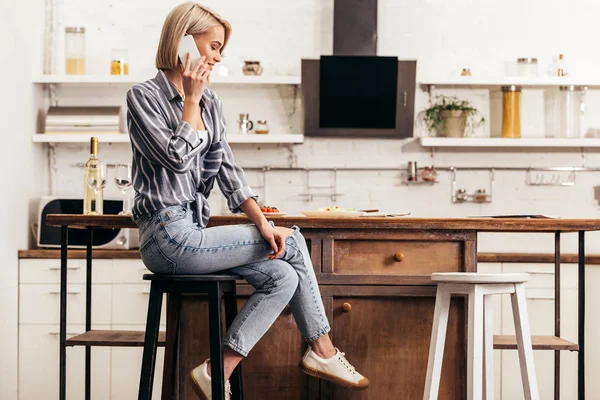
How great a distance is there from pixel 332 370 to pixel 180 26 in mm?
1230

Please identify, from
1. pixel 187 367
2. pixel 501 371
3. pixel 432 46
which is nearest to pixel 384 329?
pixel 187 367

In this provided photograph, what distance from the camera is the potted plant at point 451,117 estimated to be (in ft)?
16.3

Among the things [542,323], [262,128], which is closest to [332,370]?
[542,323]

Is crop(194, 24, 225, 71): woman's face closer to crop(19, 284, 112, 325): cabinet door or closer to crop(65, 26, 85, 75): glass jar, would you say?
crop(19, 284, 112, 325): cabinet door

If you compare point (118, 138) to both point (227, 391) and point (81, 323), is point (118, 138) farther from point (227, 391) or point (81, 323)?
point (227, 391)

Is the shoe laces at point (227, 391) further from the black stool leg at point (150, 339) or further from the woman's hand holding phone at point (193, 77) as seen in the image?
the woman's hand holding phone at point (193, 77)

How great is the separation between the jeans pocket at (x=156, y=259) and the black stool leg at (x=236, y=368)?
0.25 m

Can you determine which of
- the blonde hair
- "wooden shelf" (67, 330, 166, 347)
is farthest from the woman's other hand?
"wooden shelf" (67, 330, 166, 347)

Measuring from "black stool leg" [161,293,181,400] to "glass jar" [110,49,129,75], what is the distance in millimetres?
2437

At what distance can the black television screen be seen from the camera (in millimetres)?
4859

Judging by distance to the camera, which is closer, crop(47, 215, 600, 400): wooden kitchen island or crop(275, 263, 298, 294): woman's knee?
crop(275, 263, 298, 294): woman's knee

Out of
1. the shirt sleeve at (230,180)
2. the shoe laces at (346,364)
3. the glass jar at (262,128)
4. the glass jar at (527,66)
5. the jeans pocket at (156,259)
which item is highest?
the glass jar at (527,66)

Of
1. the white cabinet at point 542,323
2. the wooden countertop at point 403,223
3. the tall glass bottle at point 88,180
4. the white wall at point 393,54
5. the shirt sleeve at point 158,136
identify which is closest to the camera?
the shirt sleeve at point 158,136

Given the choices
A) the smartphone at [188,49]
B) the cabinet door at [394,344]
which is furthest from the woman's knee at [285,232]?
the smartphone at [188,49]
